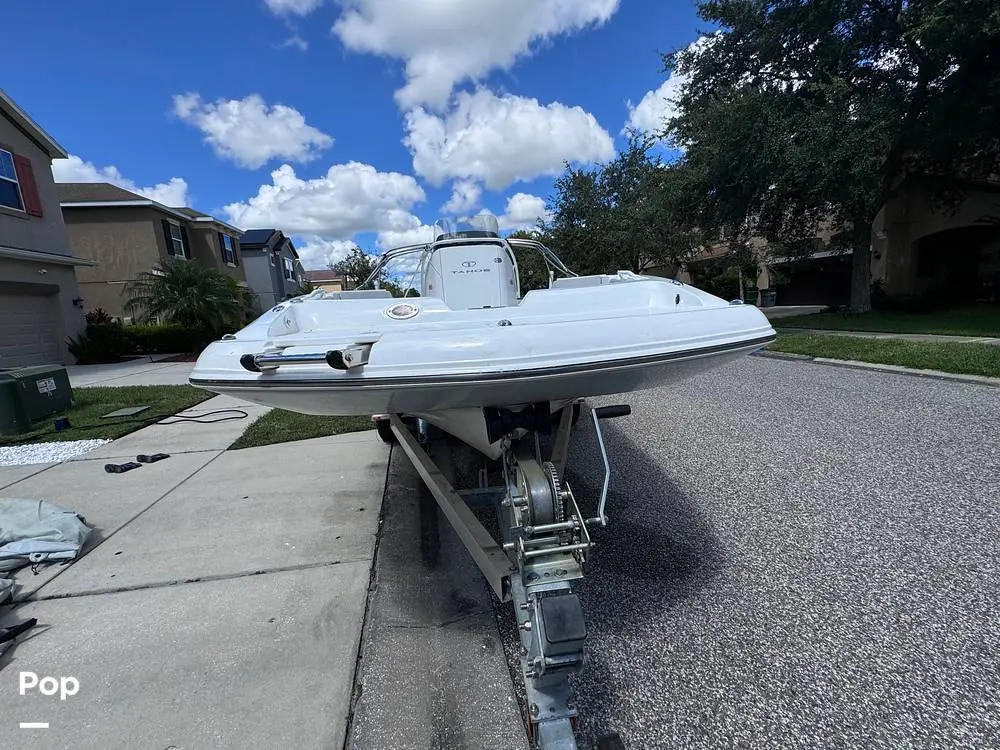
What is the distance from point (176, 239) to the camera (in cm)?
1988

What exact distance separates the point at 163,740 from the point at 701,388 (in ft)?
19.4

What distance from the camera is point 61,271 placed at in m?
12.1

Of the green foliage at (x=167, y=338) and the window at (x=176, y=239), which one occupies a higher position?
the window at (x=176, y=239)

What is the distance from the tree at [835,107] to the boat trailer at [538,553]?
429 inches

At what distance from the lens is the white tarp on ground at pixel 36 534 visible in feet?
8.64

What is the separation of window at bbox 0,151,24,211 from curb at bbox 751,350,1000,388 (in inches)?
608

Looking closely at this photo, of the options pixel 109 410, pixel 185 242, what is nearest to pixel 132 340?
pixel 185 242

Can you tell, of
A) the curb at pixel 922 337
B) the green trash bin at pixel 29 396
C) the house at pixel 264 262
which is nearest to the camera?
the green trash bin at pixel 29 396

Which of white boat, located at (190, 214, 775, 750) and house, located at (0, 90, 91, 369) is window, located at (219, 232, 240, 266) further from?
white boat, located at (190, 214, 775, 750)

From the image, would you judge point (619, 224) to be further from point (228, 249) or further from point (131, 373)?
point (228, 249)

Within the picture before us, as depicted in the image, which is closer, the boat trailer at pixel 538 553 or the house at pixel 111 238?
the boat trailer at pixel 538 553

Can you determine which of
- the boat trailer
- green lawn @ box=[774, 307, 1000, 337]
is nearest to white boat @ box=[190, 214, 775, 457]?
the boat trailer

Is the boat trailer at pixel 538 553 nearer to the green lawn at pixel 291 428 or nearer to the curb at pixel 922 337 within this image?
the green lawn at pixel 291 428

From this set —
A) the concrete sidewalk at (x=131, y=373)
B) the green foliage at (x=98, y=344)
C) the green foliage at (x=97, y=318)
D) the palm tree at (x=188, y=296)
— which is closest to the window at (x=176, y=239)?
the palm tree at (x=188, y=296)
